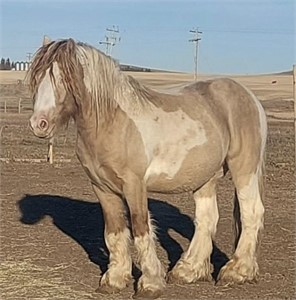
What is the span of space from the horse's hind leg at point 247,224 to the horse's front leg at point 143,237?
2.28 ft

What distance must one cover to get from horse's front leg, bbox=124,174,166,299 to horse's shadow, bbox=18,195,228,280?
869 mm

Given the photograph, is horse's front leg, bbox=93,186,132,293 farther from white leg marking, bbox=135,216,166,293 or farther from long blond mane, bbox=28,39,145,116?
long blond mane, bbox=28,39,145,116

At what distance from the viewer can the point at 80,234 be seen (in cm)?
727

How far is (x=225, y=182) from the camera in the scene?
Result: 10812 mm

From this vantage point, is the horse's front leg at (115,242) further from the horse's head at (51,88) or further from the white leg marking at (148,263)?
the horse's head at (51,88)

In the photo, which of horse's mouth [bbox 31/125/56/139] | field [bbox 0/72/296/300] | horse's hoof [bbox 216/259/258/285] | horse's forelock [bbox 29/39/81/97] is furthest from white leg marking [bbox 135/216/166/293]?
horse's forelock [bbox 29/39/81/97]

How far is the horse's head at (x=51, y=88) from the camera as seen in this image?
4.60 m

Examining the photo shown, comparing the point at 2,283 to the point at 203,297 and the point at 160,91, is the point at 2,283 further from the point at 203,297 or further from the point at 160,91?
the point at 160,91

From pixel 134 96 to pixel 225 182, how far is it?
592cm

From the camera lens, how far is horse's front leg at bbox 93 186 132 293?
5188mm

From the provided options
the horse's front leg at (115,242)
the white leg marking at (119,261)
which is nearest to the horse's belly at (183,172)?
the horse's front leg at (115,242)

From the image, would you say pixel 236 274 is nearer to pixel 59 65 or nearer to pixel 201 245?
pixel 201 245

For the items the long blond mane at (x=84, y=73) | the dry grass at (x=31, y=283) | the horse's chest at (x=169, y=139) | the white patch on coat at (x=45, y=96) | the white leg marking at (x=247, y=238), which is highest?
the long blond mane at (x=84, y=73)

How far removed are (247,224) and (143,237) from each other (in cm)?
107
